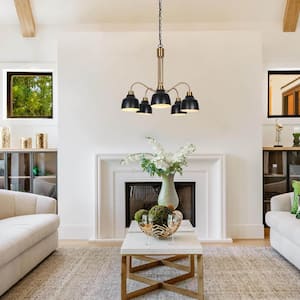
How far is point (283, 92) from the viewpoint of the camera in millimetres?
5891

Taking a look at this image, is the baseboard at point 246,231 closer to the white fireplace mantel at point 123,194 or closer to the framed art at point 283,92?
the white fireplace mantel at point 123,194

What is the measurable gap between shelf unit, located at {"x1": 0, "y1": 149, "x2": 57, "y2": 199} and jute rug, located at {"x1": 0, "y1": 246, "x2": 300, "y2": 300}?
1235 mm

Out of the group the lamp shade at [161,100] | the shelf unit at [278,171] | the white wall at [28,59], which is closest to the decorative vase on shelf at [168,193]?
the lamp shade at [161,100]

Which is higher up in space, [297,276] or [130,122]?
[130,122]

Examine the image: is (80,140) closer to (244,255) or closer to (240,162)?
(240,162)

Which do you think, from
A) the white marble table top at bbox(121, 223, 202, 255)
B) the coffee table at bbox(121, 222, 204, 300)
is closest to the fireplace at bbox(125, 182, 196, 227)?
the coffee table at bbox(121, 222, 204, 300)

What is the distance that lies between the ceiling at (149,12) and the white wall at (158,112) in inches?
24.7

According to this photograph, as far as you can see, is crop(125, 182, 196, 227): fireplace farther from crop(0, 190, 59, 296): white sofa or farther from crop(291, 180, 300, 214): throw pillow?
crop(291, 180, 300, 214): throw pillow

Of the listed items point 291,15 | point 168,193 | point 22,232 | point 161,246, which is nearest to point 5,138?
point 22,232

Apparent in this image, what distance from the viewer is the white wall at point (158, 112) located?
5.15 meters

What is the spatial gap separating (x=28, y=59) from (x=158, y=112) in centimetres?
231

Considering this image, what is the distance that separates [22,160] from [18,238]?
7.54 feet

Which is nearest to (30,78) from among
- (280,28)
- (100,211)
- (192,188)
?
(100,211)

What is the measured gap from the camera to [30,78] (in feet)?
19.5
